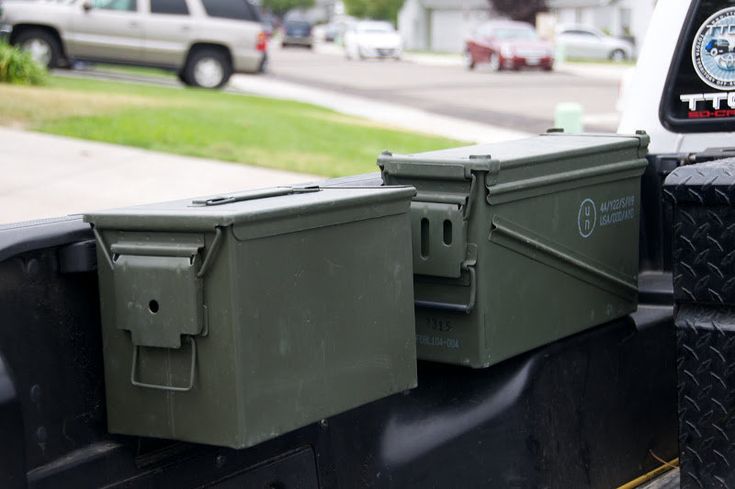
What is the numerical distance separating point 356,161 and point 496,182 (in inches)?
424

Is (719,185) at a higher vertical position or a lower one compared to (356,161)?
higher

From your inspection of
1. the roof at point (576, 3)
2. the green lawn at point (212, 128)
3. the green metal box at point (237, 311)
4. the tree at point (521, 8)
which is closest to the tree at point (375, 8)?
the roof at point (576, 3)

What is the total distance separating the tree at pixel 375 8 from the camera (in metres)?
78.3

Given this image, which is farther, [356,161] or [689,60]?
[356,161]

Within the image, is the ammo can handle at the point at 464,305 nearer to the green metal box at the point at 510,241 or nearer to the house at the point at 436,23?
the green metal box at the point at 510,241

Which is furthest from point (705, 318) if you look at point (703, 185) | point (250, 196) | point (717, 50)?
point (717, 50)

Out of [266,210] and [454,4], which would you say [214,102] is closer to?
[266,210]

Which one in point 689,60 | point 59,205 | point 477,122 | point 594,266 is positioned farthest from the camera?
point 477,122

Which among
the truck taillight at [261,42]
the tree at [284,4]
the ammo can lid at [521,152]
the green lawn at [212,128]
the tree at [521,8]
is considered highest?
the tree at [284,4]

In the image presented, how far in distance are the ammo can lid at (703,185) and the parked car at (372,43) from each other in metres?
46.0

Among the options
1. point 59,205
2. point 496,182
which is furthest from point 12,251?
point 59,205

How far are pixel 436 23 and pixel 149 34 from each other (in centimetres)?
5675

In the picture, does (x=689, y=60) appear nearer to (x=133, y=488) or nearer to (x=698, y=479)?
(x=698, y=479)

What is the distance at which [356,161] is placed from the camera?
13.6 meters
